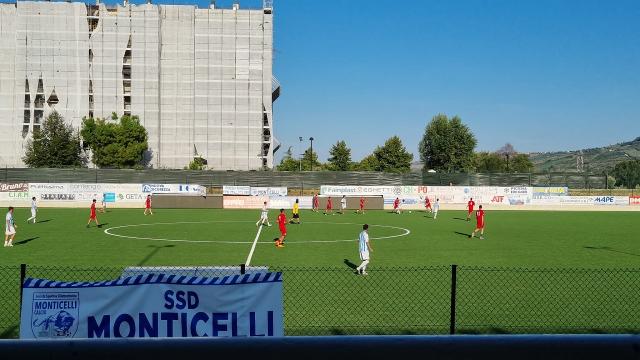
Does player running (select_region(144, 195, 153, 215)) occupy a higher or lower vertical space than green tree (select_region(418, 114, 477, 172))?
lower

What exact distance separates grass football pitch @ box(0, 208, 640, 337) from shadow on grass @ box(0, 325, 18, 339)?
5 cm

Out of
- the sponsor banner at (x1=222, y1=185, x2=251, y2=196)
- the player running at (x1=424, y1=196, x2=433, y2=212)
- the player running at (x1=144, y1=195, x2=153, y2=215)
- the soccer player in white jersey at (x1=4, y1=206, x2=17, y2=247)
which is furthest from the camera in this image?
the sponsor banner at (x1=222, y1=185, x2=251, y2=196)

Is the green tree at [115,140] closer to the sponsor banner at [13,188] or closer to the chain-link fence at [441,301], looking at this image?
the sponsor banner at [13,188]

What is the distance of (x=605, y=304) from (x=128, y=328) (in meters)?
11.4

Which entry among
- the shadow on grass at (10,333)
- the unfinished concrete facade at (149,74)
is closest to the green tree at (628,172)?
the unfinished concrete facade at (149,74)

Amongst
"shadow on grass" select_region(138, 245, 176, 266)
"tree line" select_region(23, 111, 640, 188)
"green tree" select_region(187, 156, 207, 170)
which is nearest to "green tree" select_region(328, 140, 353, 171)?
"tree line" select_region(23, 111, 640, 188)

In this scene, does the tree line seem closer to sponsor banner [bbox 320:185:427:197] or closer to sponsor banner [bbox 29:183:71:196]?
sponsor banner [bbox 29:183:71:196]

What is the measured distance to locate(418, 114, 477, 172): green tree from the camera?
10025 centimetres

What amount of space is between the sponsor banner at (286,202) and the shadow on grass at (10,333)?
4035cm

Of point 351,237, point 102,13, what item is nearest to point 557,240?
point 351,237

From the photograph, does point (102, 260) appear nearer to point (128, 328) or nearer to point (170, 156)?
point (128, 328)

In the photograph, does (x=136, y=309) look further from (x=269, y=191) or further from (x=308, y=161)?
(x=308, y=161)

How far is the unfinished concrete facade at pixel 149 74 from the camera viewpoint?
7644 cm

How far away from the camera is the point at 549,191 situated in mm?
57375
